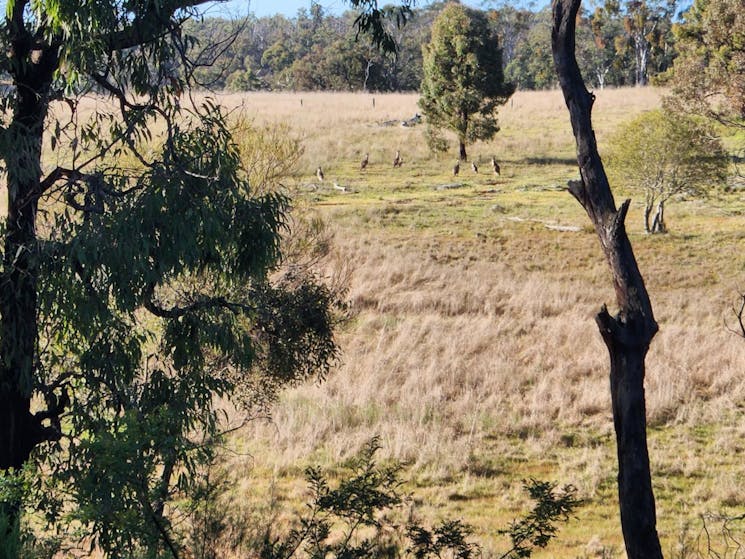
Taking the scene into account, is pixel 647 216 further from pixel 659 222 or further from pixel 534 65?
pixel 534 65

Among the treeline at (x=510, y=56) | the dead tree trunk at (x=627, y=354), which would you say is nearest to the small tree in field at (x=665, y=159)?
the dead tree trunk at (x=627, y=354)

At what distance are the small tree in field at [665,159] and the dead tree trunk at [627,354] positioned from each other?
21.5 m

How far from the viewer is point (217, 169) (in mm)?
7531

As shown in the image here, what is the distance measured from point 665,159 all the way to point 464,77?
13.5 m

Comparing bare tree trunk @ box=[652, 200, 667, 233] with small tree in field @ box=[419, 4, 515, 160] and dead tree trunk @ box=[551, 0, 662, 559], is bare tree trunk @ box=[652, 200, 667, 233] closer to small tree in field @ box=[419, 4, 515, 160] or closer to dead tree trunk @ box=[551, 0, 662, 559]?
small tree in field @ box=[419, 4, 515, 160]

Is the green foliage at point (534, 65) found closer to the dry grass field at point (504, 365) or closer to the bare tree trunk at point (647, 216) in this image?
the dry grass field at point (504, 365)

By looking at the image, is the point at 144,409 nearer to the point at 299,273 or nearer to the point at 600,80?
the point at 299,273

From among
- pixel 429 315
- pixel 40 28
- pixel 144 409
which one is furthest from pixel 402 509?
pixel 429 315

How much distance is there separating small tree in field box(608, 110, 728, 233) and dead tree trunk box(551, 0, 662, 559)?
70.5ft

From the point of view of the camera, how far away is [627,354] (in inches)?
252

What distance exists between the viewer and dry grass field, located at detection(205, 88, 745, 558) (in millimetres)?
12203

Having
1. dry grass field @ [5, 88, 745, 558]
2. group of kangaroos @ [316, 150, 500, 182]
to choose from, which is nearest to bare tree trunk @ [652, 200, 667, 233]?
dry grass field @ [5, 88, 745, 558]

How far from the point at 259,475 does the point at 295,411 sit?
235cm

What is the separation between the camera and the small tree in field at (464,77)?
3869cm
